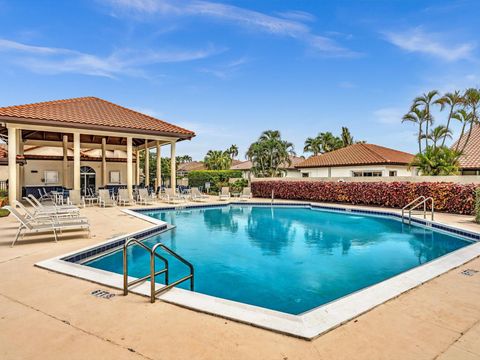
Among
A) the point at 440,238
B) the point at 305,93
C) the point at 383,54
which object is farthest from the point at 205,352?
the point at 305,93

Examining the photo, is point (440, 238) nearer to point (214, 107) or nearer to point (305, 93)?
point (305, 93)

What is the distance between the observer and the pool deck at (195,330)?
9.75 ft

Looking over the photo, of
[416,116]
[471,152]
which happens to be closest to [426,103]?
[416,116]

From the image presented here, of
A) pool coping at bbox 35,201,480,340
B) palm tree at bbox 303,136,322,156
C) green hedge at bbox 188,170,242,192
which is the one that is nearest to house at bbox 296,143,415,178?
green hedge at bbox 188,170,242,192

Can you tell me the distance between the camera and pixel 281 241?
34.5 feet

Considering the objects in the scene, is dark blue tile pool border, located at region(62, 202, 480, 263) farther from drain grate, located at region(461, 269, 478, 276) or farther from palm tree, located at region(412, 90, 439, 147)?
palm tree, located at region(412, 90, 439, 147)

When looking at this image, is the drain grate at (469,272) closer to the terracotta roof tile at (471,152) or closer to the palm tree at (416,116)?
the terracotta roof tile at (471,152)

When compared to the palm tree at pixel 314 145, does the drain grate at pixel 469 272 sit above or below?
below

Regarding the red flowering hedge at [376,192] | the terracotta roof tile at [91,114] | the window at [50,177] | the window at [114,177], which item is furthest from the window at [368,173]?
the window at [50,177]

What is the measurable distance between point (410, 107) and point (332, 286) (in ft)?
83.4

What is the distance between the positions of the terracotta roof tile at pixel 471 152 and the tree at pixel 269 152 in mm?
15629

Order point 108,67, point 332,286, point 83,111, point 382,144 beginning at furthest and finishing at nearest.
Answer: point 382,144, point 108,67, point 83,111, point 332,286

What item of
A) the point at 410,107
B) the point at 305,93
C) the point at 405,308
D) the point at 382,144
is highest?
the point at 305,93

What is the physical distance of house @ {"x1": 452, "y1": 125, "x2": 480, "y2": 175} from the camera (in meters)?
21.7
